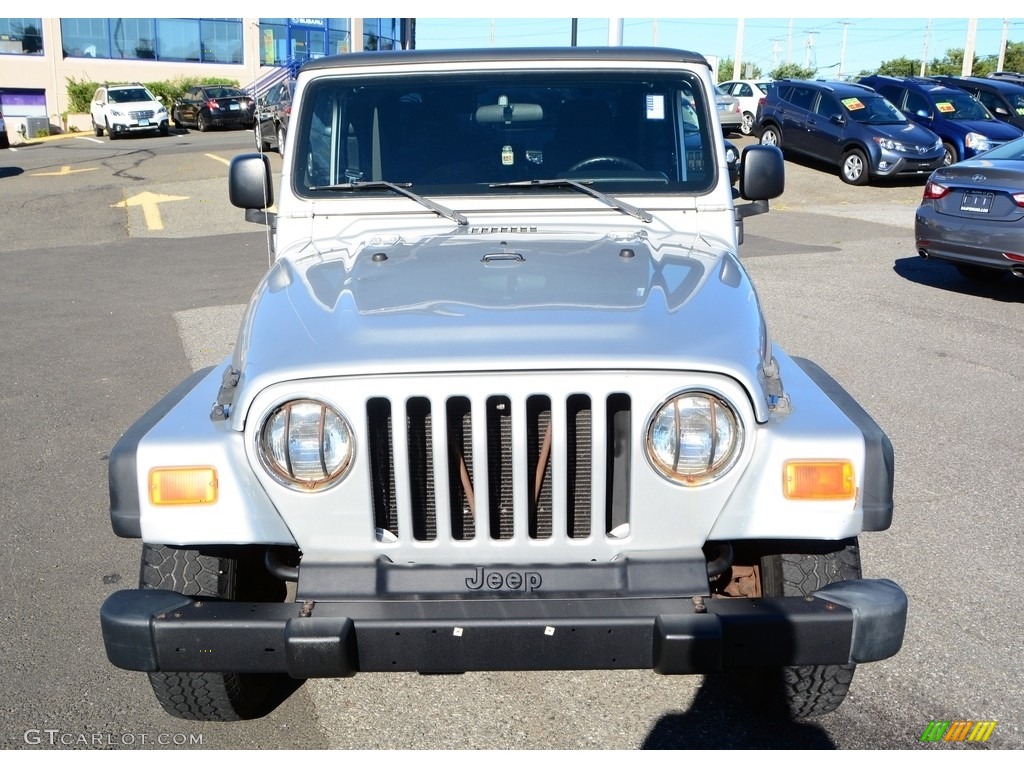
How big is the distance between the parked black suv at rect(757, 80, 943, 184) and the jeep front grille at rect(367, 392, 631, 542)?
691 inches

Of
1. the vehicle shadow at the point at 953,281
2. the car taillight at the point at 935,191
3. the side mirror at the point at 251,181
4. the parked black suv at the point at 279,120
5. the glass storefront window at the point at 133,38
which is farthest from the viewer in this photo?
the glass storefront window at the point at 133,38

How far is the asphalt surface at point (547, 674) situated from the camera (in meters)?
3.38

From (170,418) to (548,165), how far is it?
6.12 ft

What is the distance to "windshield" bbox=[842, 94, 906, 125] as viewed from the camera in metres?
19.5

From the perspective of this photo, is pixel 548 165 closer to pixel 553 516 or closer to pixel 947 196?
pixel 553 516

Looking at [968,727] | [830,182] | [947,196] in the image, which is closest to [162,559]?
[968,727]

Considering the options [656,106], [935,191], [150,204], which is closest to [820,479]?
[656,106]

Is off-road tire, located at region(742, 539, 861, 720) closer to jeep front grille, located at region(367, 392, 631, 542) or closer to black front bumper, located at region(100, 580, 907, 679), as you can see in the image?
black front bumper, located at region(100, 580, 907, 679)

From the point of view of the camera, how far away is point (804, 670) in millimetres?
3189

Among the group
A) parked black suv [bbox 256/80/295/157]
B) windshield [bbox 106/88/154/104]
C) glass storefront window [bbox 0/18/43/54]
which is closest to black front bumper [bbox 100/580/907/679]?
parked black suv [bbox 256/80/295/157]

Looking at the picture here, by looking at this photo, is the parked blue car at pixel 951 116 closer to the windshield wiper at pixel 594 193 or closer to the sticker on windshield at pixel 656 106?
the sticker on windshield at pixel 656 106

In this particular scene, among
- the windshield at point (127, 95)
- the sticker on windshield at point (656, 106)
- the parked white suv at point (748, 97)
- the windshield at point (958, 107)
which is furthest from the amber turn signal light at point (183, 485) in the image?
the windshield at point (127, 95)

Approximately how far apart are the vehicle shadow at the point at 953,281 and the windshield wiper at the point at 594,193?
7.43 m

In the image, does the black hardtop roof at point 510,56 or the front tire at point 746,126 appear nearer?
the black hardtop roof at point 510,56
